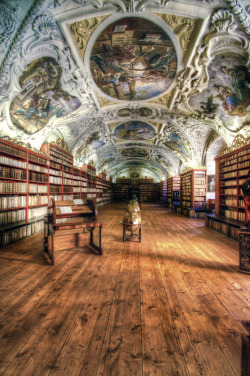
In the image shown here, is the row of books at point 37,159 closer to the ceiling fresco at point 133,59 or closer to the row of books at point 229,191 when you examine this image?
the ceiling fresco at point 133,59

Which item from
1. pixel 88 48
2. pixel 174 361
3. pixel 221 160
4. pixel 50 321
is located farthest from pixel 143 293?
pixel 221 160

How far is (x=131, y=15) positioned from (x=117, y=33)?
2.16ft

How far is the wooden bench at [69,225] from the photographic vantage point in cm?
438

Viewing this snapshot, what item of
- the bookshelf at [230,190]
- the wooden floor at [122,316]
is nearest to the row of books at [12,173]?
the wooden floor at [122,316]

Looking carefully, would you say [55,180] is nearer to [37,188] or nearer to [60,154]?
[60,154]

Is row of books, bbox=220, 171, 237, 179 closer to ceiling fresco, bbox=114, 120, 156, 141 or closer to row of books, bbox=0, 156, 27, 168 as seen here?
ceiling fresco, bbox=114, 120, 156, 141

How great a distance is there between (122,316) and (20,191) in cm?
610

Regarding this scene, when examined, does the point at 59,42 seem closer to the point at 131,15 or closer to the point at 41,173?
A: the point at 131,15

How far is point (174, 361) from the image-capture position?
180 cm

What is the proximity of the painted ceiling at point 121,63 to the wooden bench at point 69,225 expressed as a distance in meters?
3.80

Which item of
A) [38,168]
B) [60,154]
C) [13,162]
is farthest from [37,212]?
[60,154]

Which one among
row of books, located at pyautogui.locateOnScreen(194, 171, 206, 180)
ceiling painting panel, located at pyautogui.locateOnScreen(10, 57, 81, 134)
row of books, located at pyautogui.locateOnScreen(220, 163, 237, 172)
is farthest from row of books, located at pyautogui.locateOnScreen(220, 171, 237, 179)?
ceiling painting panel, located at pyautogui.locateOnScreen(10, 57, 81, 134)

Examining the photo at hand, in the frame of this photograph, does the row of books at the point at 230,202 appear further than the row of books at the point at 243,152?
Yes

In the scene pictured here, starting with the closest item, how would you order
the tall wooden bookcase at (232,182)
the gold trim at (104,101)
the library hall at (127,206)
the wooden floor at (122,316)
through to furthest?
the wooden floor at (122,316), the library hall at (127,206), the tall wooden bookcase at (232,182), the gold trim at (104,101)
